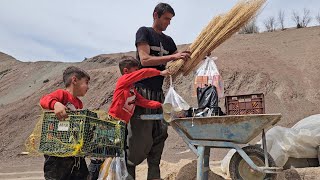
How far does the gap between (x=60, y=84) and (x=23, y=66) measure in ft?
31.9

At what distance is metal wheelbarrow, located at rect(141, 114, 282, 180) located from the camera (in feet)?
10.4

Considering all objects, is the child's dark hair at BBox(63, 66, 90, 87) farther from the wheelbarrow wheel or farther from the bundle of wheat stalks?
the wheelbarrow wheel

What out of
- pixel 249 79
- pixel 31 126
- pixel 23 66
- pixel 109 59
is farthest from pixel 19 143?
pixel 23 66

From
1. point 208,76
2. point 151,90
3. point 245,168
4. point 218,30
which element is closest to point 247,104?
point 208,76

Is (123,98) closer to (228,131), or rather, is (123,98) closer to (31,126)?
(228,131)

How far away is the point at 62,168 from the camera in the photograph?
304 centimetres

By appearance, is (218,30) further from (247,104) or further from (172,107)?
(172,107)

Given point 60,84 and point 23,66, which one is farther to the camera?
point 23,66

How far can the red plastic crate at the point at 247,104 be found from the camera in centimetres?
366

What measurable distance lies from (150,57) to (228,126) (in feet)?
3.24

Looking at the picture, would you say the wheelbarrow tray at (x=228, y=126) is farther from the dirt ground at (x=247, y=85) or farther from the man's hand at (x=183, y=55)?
the dirt ground at (x=247, y=85)

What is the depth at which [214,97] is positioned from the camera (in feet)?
11.9

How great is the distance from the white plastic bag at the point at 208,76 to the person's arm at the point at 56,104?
1.40 m

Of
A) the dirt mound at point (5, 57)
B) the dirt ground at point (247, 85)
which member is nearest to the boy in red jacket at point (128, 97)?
the dirt ground at point (247, 85)
